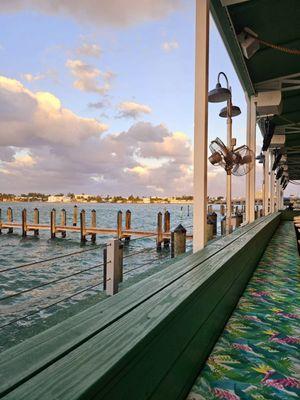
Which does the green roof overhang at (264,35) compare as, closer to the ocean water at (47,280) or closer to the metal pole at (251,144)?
the metal pole at (251,144)

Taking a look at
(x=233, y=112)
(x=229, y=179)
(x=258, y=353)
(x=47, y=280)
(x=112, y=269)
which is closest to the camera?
(x=258, y=353)

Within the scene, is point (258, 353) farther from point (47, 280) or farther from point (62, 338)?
point (47, 280)

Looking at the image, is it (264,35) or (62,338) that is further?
(264,35)

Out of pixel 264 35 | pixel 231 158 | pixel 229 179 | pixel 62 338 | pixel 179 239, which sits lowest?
pixel 179 239

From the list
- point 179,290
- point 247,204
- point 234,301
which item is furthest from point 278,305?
point 247,204

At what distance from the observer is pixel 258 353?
6.05ft

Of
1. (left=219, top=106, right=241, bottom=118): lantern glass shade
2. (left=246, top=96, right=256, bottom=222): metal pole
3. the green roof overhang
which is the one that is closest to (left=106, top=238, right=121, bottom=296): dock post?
the green roof overhang

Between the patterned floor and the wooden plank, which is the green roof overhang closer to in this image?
the patterned floor

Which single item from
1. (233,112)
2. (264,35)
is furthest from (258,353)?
(264,35)

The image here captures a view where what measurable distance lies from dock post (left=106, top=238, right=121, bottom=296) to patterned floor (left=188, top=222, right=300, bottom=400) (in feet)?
3.00

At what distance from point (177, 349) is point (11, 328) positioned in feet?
18.6

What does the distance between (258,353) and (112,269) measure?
1213mm

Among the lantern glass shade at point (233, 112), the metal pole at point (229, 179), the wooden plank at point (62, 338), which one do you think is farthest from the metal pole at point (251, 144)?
the wooden plank at point (62, 338)

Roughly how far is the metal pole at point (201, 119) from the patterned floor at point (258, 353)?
2.48 feet
